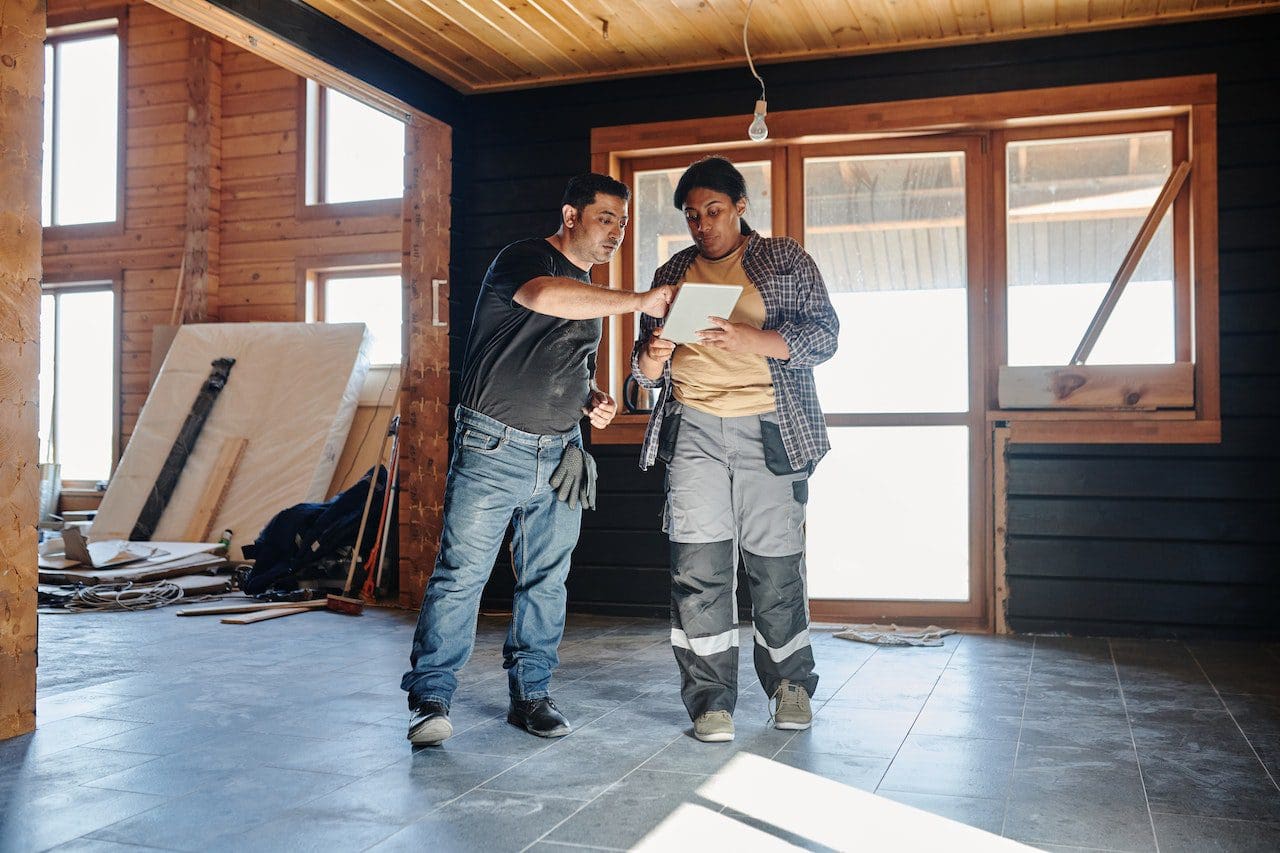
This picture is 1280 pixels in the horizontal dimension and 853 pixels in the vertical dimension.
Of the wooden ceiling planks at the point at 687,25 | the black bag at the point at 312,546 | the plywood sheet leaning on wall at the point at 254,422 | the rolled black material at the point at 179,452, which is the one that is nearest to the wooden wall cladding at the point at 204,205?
the plywood sheet leaning on wall at the point at 254,422

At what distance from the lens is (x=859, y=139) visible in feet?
16.7

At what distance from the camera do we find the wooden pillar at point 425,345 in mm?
5500

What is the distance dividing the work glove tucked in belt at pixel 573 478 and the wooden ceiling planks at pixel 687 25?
87.8 inches

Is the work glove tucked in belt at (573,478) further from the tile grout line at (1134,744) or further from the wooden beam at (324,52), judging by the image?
the wooden beam at (324,52)

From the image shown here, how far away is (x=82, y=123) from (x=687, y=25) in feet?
22.0

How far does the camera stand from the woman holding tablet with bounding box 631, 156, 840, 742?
3.05 meters

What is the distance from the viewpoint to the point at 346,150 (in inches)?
333

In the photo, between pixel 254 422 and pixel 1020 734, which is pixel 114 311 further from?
pixel 1020 734

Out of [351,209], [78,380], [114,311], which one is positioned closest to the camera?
[351,209]

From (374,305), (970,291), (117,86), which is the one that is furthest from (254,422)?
(970,291)

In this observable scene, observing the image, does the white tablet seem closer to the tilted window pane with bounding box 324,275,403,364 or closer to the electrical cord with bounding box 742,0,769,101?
the electrical cord with bounding box 742,0,769,101

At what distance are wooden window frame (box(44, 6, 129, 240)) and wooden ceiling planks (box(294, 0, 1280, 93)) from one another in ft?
15.9

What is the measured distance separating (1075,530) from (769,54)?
2472 mm

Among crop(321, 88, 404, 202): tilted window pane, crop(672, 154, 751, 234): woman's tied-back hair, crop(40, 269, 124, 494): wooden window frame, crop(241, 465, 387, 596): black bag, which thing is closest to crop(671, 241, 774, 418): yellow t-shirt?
crop(672, 154, 751, 234): woman's tied-back hair
